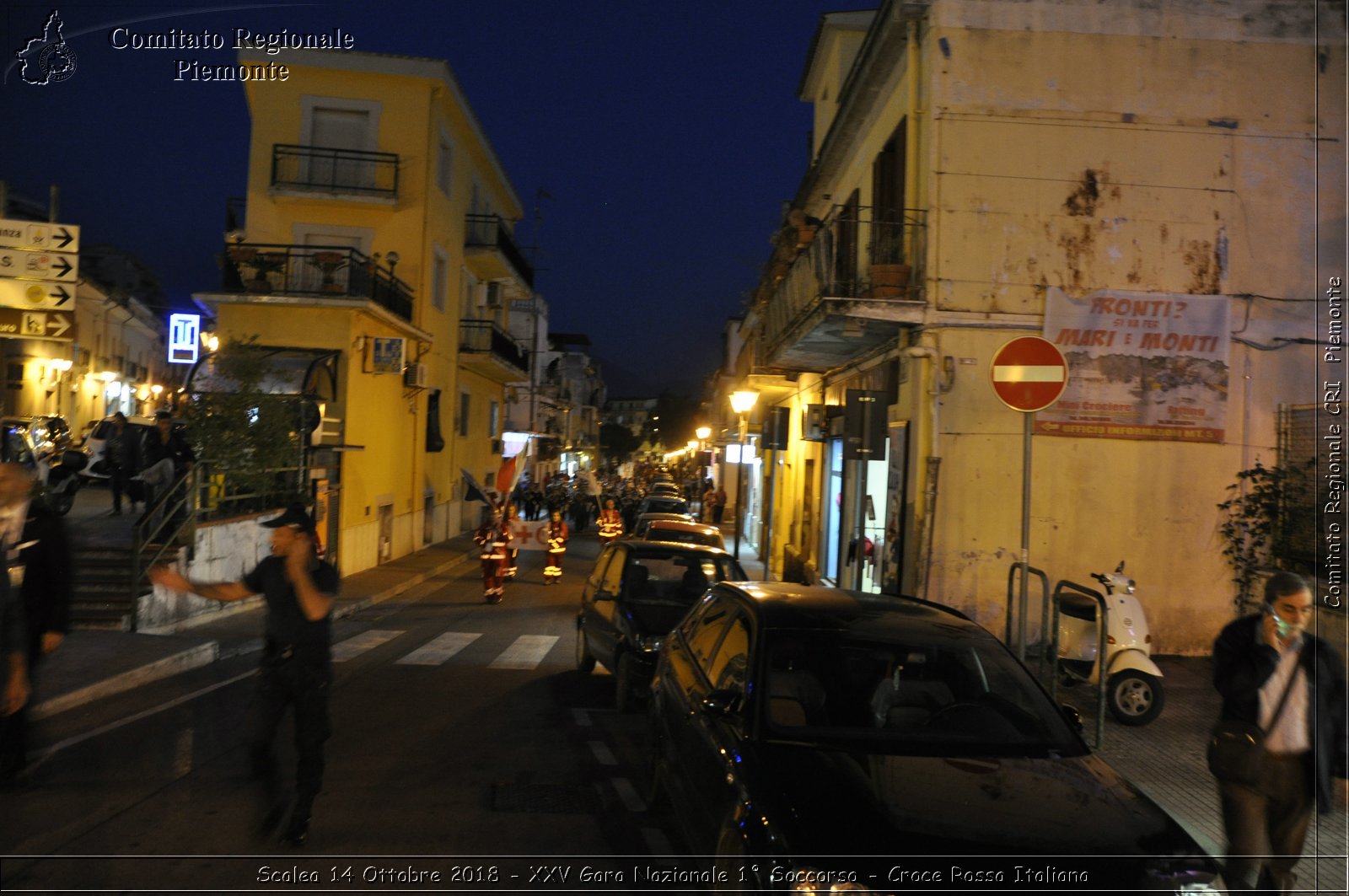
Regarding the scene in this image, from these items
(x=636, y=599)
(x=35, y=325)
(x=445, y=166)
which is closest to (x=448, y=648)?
(x=636, y=599)

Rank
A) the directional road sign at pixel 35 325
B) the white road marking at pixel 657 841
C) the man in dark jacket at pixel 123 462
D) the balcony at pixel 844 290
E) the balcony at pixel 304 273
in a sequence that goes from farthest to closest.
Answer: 1. the balcony at pixel 304 273
2. the man in dark jacket at pixel 123 462
3. the balcony at pixel 844 290
4. the directional road sign at pixel 35 325
5. the white road marking at pixel 657 841

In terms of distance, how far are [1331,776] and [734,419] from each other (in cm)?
3505

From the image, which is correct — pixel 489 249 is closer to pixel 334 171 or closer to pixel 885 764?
pixel 334 171

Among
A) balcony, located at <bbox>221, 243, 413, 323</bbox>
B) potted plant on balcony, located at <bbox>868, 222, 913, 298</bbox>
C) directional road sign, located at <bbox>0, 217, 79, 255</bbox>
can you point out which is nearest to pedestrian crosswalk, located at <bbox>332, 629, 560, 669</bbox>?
directional road sign, located at <bbox>0, 217, 79, 255</bbox>

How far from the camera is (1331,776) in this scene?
4.49 meters

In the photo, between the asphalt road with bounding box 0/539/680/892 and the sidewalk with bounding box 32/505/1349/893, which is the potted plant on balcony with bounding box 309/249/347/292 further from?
the asphalt road with bounding box 0/539/680/892

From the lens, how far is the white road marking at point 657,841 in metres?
5.68

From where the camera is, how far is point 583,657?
1149 cm

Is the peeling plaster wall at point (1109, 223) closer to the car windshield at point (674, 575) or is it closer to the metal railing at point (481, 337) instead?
the car windshield at point (674, 575)

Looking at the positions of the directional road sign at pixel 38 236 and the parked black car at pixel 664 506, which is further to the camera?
the parked black car at pixel 664 506

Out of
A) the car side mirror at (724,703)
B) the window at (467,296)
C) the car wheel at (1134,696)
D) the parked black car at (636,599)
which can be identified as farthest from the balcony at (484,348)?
the car side mirror at (724,703)

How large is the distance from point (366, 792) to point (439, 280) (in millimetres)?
22423

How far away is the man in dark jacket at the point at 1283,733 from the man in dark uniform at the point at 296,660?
4.61m

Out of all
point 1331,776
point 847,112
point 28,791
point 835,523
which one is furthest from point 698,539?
point 1331,776
